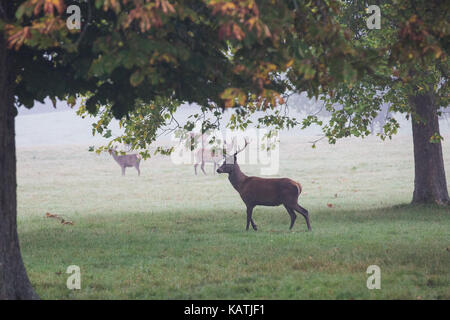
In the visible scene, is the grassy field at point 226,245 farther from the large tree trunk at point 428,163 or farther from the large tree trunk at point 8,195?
the large tree trunk at point 428,163

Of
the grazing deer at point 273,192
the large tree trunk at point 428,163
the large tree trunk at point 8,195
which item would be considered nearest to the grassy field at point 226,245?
the grazing deer at point 273,192

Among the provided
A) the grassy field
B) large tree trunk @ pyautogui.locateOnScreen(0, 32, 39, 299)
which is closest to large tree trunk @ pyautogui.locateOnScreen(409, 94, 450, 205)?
the grassy field

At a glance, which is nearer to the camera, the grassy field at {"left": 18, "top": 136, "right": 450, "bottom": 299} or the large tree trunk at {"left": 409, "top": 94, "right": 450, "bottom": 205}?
the grassy field at {"left": 18, "top": 136, "right": 450, "bottom": 299}

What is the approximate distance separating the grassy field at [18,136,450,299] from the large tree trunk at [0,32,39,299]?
2.76ft

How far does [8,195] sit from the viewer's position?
7371 mm

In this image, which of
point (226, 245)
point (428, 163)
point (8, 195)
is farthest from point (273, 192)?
point (8, 195)

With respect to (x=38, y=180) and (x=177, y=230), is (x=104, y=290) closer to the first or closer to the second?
(x=177, y=230)

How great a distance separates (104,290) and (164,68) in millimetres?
3550

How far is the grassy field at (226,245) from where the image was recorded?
8.66 m

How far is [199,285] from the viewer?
8.88 metres

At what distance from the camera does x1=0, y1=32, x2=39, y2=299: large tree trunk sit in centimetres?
729

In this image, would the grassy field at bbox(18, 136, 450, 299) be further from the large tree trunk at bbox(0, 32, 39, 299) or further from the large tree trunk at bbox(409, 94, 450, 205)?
the large tree trunk at bbox(409, 94, 450, 205)

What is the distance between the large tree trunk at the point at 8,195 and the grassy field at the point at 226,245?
841 mm
